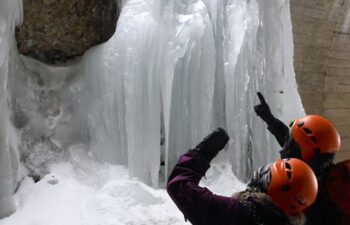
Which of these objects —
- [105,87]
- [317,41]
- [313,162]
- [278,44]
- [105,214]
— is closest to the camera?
[313,162]

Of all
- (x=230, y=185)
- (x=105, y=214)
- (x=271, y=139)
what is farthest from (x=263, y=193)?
(x=271, y=139)

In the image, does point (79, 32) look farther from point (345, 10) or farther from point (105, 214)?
point (345, 10)

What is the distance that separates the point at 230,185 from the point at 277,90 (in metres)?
0.85

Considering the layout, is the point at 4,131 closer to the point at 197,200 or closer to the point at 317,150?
the point at 197,200

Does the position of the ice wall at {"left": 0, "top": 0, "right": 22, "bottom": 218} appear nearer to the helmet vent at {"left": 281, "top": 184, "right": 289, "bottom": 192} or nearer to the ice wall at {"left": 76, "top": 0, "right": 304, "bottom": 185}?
the ice wall at {"left": 76, "top": 0, "right": 304, "bottom": 185}

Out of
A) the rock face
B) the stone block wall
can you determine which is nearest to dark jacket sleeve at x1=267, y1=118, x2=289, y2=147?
the rock face

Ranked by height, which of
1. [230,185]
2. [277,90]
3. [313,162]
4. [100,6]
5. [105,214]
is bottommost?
[230,185]

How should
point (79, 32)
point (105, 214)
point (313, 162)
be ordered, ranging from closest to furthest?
1. point (313, 162)
2. point (105, 214)
3. point (79, 32)

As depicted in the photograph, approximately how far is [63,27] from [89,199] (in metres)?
1.32

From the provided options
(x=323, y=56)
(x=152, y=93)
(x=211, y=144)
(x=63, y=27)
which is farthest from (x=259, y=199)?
(x=323, y=56)

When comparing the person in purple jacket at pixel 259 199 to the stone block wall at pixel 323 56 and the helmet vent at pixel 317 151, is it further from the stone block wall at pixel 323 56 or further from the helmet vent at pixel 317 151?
the stone block wall at pixel 323 56

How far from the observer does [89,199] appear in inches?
93.0

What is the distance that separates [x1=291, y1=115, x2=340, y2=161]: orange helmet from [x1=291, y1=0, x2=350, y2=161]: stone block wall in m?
3.12

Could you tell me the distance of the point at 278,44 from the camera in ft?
10.9
